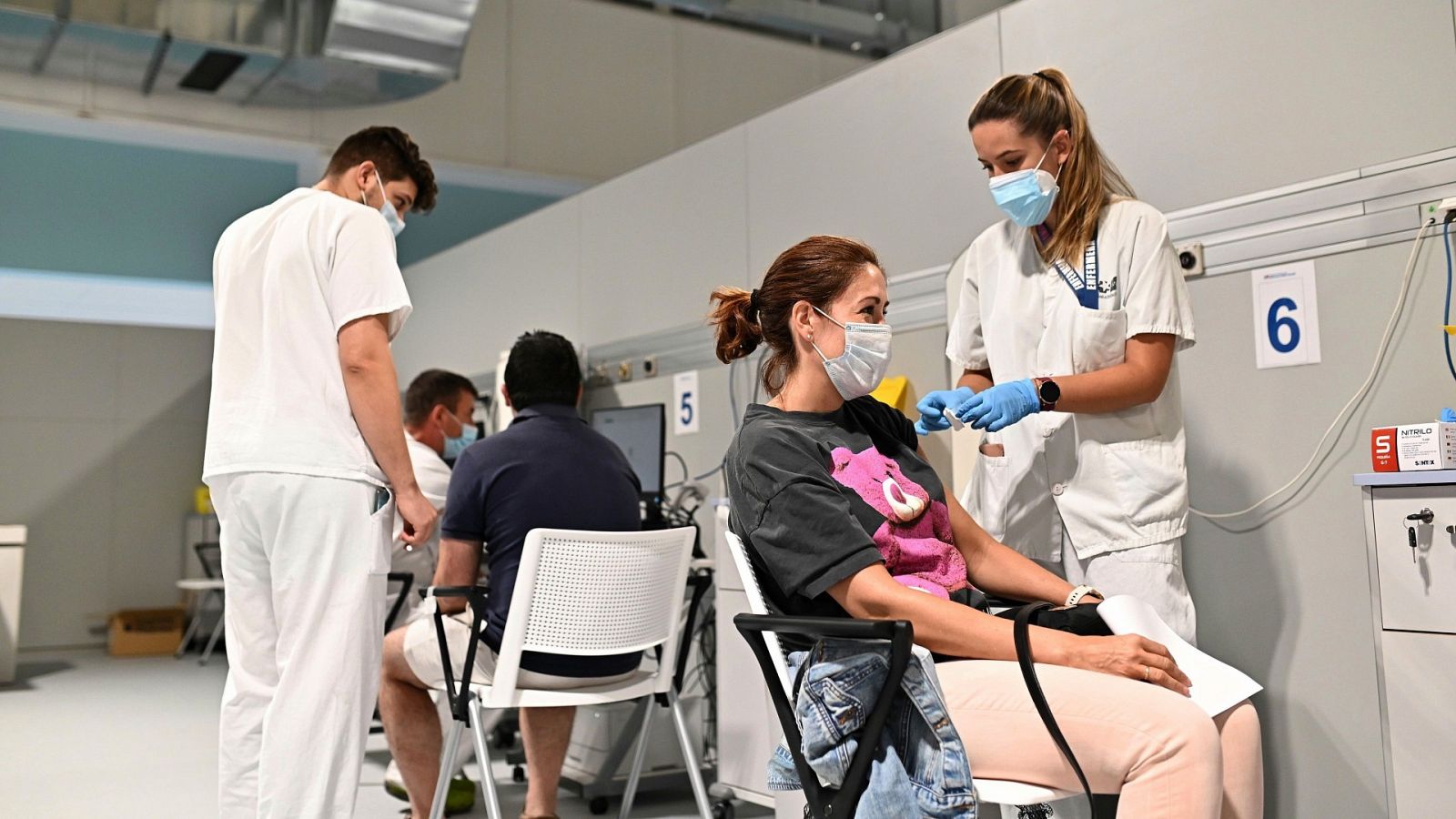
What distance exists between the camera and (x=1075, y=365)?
196cm

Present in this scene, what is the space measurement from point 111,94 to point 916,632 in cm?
606

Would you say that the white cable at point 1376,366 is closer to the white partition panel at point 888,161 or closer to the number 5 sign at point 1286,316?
the number 5 sign at point 1286,316

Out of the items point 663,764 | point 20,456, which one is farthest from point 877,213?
point 20,456

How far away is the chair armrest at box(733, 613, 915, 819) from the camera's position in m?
1.31

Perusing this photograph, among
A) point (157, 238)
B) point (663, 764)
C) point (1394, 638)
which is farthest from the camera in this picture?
point (157, 238)

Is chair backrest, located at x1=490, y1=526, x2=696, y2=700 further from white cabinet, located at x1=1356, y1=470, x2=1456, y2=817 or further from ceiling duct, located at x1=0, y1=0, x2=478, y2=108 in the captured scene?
ceiling duct, located at x1=0, y1=0, x2=478, y2=108

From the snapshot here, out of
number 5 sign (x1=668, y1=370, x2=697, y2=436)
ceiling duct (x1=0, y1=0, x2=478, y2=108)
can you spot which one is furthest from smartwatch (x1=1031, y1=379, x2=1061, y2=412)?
ceiling duct (x1=0, y1=0, x2=478, y2=108)

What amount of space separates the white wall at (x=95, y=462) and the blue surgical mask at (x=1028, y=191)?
27.1 ft

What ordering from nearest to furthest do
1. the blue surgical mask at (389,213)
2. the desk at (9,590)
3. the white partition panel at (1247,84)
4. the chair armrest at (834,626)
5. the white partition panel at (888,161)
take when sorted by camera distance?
the chair armrest at (834,626) < the white partition panel at (1247,84) < the blue surgical mask at (389,213) < the white partition panel at (888,161) < the desk at (9,590)

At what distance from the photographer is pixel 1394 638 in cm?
179

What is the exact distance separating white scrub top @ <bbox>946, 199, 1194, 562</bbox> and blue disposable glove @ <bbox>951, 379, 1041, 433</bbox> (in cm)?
13

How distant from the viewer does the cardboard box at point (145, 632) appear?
26.3 ft

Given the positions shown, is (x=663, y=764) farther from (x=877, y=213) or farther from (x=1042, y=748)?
(x=1042, y=748)

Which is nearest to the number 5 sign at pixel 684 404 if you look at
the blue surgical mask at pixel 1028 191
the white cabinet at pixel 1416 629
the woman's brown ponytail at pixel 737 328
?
A: the blue surgical mask at pixel 1028 191
